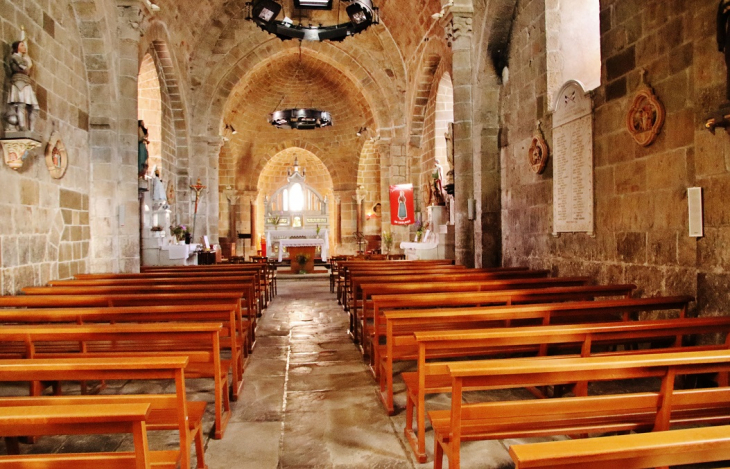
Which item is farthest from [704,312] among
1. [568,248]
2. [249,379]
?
[249,379]

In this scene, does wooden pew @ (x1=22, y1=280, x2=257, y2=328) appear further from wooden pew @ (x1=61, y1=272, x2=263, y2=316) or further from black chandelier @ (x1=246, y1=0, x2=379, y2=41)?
black chandelier @ (x1=246, y1=0, x2=379, y2=41)

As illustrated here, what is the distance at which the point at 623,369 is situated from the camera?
1902 mm

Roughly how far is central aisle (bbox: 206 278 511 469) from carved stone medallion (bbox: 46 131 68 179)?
3.35 metres

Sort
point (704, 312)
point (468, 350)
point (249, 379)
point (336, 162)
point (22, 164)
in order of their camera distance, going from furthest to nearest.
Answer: point (336, 162) < point (22, 164) < point (249, 379) < point (704, 312) < point (468, 350)

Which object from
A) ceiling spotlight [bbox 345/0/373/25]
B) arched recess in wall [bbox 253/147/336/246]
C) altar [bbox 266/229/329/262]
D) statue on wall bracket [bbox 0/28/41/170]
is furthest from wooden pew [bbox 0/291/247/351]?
arched recess in wall [bbox 253/147/336/246]

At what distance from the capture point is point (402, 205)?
13469 millimetres

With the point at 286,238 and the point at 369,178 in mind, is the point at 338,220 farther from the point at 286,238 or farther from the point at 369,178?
the point at 286,238

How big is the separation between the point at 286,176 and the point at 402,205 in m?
8.77

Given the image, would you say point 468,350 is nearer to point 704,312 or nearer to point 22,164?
point 704,312

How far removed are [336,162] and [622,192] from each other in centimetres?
1491

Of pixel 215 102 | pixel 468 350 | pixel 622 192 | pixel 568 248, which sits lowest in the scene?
pixel 468 350

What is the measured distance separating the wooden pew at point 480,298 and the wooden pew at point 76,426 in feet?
7.69

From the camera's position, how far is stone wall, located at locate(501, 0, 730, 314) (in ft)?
12.8

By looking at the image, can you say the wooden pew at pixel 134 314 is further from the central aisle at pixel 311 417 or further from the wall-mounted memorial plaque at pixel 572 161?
the wall-mounted memorial plaque at pixel 572 161
